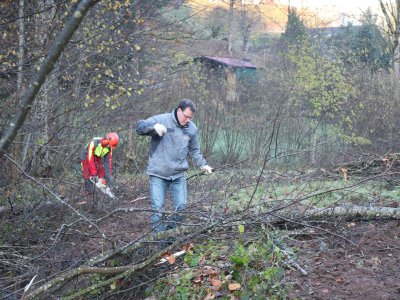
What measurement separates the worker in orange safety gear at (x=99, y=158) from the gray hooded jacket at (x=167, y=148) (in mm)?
2533

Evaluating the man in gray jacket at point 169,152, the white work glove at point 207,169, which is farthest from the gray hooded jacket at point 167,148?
the white work glove at point 207,169

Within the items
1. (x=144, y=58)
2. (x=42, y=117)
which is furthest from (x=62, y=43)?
(x=144, y=58)

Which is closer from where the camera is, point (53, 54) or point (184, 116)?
point (53, 54)

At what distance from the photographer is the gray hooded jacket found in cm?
594

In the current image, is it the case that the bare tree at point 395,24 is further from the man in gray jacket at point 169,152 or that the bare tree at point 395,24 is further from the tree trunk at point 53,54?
the tree trunk at point 53,54

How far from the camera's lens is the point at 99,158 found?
8.94 meters

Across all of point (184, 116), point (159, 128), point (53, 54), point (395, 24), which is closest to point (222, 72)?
point (395, 24)

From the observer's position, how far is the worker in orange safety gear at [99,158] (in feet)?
28.0

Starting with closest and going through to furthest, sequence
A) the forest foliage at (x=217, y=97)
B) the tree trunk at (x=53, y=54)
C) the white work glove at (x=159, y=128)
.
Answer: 1. the tree trunk at (x=53, y=54)
2. the white work glove at (x=159, y=128)
3. the forest foliage at (x=217, y=97)

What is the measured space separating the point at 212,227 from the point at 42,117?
4.69m

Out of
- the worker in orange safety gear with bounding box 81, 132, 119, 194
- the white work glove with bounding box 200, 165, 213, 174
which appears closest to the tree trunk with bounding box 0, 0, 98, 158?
the white work glove with bounding box 200, 165, 213, 174

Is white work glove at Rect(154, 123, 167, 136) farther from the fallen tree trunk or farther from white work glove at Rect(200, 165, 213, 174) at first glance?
the fallen tree trunk

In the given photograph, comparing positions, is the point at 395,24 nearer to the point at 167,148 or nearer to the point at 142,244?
the point at 167,148

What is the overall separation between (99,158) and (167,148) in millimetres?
3221
